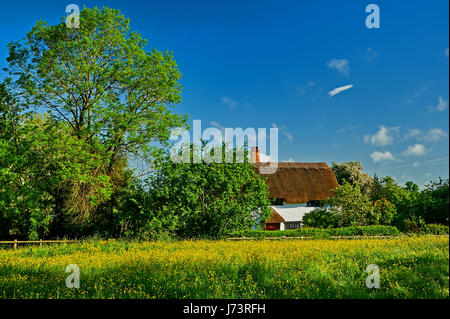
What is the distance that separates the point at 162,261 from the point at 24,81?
1728 cm

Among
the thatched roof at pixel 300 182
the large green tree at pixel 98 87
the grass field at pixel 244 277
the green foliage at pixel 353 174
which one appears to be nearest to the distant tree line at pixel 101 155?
the large green tree at pixel 98 87

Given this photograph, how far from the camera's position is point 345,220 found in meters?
29.6

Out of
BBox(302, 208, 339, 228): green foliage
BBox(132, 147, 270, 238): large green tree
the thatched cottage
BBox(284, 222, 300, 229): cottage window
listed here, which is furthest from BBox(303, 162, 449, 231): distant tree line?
BBox(132, 147, 270, 238): large green tree

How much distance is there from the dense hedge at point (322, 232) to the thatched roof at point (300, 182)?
36.2ft

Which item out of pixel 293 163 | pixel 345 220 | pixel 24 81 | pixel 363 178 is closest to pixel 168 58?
pixel 24 81

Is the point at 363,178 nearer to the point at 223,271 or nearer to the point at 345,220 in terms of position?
the point at 345,220

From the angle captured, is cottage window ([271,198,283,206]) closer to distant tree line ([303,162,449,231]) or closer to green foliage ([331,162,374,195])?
distant tree line ([303,162,449,231])

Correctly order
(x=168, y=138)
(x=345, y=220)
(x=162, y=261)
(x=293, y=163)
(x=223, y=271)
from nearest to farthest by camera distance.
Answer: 1. (x=223, y=271)
2. (x=162, y=261)
3. (x=168, y=138)
4. (x=345, y=220)
5. (x=293, y=163)

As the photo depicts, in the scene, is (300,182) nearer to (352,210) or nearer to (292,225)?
(292,225)

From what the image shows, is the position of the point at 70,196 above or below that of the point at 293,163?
below

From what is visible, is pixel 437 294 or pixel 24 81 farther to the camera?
pixel 24 81

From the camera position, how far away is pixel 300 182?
3909cm

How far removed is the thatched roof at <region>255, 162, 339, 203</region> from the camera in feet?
122
